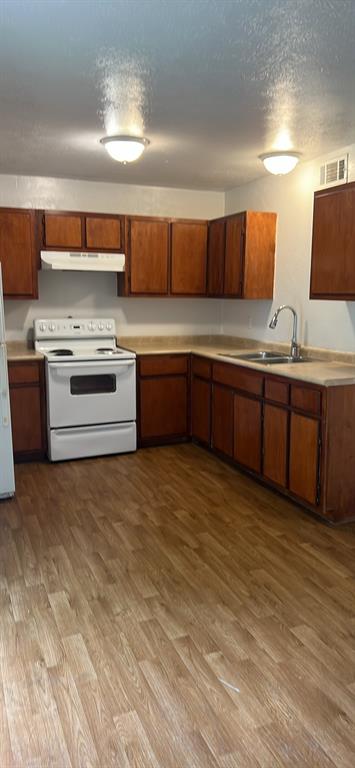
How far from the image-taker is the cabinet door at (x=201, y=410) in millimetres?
4742

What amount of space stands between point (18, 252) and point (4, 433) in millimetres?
1662

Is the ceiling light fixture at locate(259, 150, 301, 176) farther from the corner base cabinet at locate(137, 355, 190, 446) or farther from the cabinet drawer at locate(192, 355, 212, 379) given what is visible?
the corner base cabinet at locate(137, 355, 190, 446)

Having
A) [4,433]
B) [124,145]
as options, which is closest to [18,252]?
[124,145]

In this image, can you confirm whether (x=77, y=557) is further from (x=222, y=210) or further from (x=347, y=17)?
(x=222, y=210)

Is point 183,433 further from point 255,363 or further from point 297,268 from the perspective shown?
point 297,268

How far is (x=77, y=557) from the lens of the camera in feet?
9.64

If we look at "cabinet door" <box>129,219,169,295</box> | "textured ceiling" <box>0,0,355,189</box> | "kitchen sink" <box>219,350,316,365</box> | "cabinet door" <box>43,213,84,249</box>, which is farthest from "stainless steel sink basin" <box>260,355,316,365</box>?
"cabinet door" <box>43,213,84,249</box>

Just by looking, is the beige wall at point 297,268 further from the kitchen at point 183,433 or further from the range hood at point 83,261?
the range hood at point 83,261

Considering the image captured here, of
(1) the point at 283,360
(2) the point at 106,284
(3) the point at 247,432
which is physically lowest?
(3) the point at 247,432

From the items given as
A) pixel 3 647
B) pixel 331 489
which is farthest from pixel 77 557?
pixel 331 489

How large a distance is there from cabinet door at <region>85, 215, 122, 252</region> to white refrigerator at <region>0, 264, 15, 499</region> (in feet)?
4.72

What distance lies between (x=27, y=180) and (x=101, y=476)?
8.61 feet

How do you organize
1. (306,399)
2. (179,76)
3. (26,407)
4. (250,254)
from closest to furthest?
(179,76) → (306,399) → (26,407) → (250,254)

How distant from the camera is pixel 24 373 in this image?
14.5 feet
